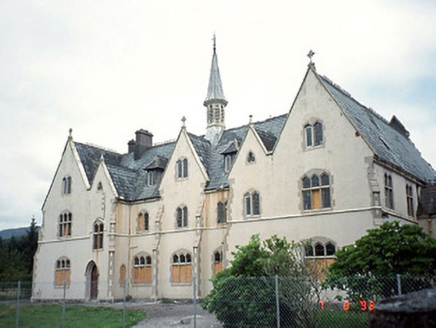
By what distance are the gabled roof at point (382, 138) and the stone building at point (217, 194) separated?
127 millimetres

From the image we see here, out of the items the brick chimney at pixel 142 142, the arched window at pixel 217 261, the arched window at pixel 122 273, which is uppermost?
the brick chimney at pixel 142 142

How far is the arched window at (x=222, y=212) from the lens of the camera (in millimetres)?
33312

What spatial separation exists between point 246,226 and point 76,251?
17499 mm

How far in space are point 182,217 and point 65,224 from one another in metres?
12.3

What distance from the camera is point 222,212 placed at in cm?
3350

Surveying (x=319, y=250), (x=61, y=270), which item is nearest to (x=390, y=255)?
(x=319, y=250)

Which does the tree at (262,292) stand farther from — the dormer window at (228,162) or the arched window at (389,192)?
the dormer window at (228,162)

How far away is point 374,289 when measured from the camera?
15.9 metres

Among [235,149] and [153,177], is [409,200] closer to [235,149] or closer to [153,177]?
[235,149]

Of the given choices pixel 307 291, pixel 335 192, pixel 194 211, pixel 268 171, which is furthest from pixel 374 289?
pixel 194 211

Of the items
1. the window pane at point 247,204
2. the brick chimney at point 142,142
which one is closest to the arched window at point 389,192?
the window pane at point 247,204

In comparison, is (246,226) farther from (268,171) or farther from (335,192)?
(335,192)

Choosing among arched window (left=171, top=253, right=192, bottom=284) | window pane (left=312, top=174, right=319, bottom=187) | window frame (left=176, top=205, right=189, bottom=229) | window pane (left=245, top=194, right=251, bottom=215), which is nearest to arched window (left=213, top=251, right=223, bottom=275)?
arched window (left=171, top=253, right=192, bottom=284)

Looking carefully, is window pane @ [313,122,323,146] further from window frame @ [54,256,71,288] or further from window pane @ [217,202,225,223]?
window frame @ [54,256,71,288]
